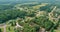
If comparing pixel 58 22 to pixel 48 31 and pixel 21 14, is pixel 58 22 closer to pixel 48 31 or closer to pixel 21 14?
pixel 48 31

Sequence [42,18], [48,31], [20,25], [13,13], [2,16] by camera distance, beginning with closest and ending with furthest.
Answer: [48,31]
[20,25]
[42,18]
[2,16]
[13,13]

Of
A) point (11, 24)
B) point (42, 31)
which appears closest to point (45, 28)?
point (42, 31)

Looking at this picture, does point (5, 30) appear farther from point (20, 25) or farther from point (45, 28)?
point (45, 28)

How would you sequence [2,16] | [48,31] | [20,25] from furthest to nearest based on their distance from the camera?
[2,16]
[20,25]
[48,31]

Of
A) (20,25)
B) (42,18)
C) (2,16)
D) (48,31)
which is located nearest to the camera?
(48,31)

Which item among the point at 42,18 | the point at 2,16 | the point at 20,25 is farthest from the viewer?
the point at 2,16

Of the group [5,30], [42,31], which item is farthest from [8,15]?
[42,31]

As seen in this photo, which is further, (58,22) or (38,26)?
(58,22)

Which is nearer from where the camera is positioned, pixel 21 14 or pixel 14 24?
pixel 14 24

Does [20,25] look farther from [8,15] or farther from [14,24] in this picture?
[8,15]
